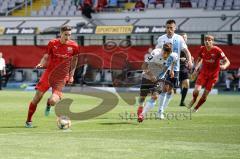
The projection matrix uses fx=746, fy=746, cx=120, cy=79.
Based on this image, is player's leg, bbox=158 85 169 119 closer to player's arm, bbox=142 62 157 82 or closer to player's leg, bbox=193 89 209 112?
player's arm, bbox=142 62 157 82

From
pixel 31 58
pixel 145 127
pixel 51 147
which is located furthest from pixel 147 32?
pixel 51 147

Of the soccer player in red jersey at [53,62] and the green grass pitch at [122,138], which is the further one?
the soccer player in red jersey at [53,62]

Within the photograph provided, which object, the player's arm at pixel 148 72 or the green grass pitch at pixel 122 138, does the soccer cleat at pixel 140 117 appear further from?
the player's arm at pixel 148 72

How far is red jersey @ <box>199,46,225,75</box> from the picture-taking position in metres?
23.2

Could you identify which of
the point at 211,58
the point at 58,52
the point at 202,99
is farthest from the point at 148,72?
the point at 211,58

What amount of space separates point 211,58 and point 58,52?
728 cm

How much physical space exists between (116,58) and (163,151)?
29.3 metres

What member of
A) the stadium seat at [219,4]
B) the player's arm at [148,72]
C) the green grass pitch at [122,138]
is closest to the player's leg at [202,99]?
the green grass pitch at [122,138]

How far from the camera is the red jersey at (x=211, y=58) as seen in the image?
76.1 feet

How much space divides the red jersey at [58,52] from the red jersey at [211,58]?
680 centimetres

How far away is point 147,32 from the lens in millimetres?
40312

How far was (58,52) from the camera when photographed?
1752cm

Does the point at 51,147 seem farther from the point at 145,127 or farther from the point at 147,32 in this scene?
the point at 147,32

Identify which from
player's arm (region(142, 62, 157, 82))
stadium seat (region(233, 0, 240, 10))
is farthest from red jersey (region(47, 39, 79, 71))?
stadium seat (region(233, 0, 240, 10))
